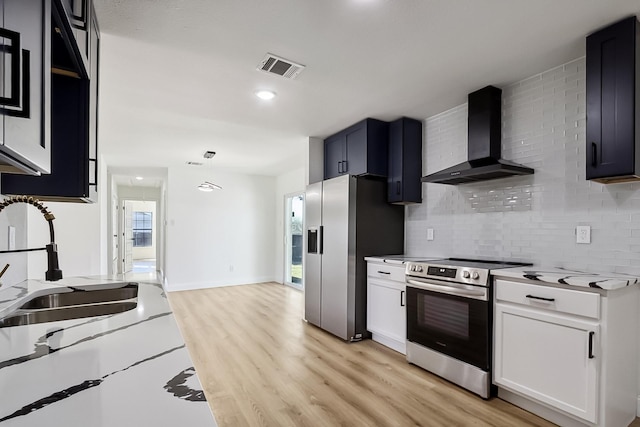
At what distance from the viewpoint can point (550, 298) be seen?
2012 millimetres

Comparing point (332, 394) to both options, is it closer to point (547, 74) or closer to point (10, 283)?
point (10, 283)

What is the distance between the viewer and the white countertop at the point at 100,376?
1.89 feet

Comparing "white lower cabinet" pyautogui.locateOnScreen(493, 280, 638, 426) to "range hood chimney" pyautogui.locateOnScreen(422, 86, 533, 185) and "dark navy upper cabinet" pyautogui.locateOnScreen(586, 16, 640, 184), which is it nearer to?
"dark navy upper cabinet" pyautogui.locateOnScreen(586, 16, 640, 184)

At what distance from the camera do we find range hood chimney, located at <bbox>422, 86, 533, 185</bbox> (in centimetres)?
274

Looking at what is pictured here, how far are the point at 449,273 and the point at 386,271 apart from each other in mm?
850

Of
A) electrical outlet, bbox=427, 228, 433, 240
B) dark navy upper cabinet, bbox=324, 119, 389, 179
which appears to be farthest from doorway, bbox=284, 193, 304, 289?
electrical outlet, bbox=427, 228, 433, 240

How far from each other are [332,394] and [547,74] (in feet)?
9.50

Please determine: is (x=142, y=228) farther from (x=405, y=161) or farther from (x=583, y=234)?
(x=583, y=234)

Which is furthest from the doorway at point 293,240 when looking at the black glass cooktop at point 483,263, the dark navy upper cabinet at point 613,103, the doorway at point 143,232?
the doorway at point 143,232

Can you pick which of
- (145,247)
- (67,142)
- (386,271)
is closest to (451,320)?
(386,271)

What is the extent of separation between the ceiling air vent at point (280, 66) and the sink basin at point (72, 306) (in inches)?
67.1

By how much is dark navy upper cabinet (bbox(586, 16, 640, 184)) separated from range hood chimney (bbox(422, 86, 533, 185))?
67cm

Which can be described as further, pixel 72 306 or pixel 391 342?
pixel 391 342

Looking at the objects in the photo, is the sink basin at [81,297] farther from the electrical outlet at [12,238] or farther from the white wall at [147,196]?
the white wall at [147,196]
